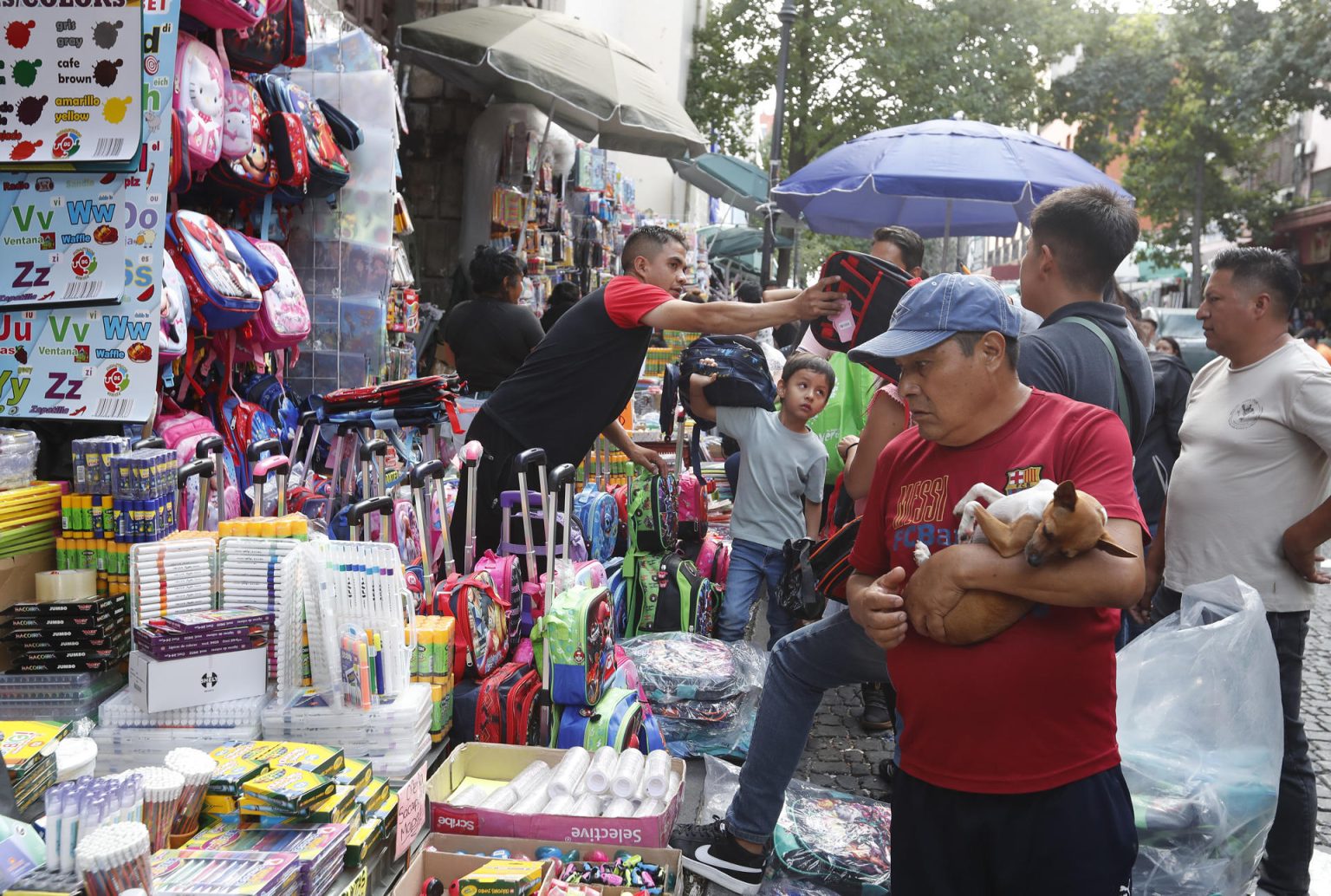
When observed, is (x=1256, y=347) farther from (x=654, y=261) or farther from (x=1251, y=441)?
(x=654, y=261)

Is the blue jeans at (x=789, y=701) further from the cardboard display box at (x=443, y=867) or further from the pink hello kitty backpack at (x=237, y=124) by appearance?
the pink hello kitty backpack at (x=237, y=124)

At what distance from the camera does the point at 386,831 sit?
2.94m

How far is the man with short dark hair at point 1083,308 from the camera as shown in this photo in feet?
9.16

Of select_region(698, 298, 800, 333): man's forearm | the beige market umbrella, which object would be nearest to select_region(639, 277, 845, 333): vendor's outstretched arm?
select_region(698, 298, 800, 333): man's forearm

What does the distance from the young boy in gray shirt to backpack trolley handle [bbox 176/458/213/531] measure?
7.95 feet

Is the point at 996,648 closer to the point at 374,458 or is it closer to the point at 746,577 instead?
the point at 374,458

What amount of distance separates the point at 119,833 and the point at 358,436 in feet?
9.68

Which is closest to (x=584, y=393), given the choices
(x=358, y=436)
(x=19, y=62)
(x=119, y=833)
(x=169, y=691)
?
(x=358, y=436)

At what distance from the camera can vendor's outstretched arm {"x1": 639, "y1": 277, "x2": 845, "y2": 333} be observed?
351 cm

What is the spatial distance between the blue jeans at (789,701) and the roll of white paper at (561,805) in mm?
530

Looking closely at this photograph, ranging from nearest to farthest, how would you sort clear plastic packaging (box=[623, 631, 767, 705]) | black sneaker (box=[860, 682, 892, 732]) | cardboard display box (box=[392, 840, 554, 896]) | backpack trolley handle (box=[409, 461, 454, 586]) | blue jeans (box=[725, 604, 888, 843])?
cardboard display box (box=[392, 840, 554, 896])
blue jeans (box=[725, 604, 888, 843])
backpack trolley handle (box=[409, 461, 454, 586])
clear plastic packaging (box=[623, 631, 767, 705])
black sneaker (box=[860, 682, 892, 732])

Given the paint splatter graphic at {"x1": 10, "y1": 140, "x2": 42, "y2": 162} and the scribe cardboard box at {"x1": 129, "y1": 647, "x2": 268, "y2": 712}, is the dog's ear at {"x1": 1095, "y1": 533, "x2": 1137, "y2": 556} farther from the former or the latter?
the paint splatter graphic at {"x1": 10, "y1": 140, "x2": 42, "y2": 162}

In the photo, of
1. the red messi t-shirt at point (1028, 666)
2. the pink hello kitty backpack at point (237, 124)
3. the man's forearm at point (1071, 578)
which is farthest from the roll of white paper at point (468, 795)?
the pink hello kitty backpack at point (237, 124)

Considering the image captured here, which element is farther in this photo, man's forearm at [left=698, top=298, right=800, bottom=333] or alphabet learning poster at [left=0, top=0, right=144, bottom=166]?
alphabet learning poster at [left=0, top=0, right=144, bottom=166]
